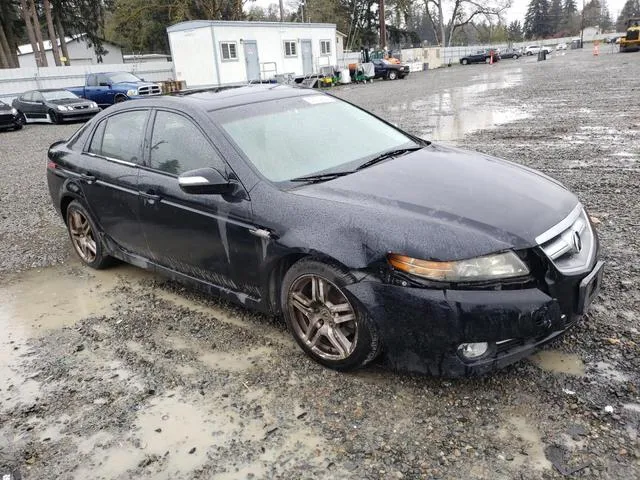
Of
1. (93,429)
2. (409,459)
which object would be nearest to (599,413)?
(409,459)

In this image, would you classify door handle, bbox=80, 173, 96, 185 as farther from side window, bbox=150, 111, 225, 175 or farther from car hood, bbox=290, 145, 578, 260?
car hood, bbox=290, 145, 578, 260

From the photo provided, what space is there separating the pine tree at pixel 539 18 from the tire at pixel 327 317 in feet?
416

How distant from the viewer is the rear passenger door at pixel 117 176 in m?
4.28

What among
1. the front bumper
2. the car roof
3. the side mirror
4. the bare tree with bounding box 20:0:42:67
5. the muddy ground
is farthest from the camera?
the bare tree with bounding box 20:0:42:67

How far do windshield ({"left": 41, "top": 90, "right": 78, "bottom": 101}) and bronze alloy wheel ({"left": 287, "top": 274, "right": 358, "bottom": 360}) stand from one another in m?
20.5

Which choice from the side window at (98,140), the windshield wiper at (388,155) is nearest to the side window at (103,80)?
the side window at (98,140)

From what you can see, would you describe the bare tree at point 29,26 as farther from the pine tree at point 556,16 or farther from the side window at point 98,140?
the pine tree at point 556,16

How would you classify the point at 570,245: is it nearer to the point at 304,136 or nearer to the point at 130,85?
the point at 304,136

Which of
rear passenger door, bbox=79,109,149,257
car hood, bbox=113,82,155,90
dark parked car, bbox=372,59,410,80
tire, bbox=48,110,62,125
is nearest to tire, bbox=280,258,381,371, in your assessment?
rear passenger door, bbox=79,109,149,257

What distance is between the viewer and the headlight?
2709mm

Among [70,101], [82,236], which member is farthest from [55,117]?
[82,236]

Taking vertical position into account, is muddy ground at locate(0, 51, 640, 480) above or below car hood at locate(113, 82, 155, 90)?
below

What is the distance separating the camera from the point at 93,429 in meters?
2.94

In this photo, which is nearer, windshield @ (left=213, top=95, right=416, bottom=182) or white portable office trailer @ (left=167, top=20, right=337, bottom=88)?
windshield @ (left=213, top=95, right=416, bottom=182)
